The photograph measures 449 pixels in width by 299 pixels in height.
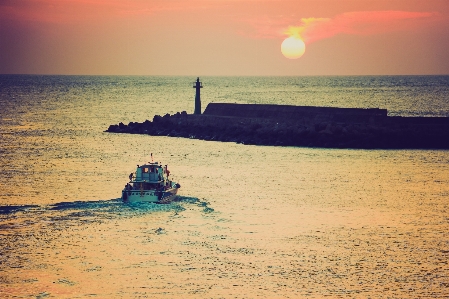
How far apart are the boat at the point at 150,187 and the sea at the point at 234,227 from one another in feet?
1.60

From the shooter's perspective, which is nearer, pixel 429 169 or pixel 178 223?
pixel 178 223

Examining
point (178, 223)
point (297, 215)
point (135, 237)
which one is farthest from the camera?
point (297, 215)

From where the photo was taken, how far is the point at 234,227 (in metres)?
29.5

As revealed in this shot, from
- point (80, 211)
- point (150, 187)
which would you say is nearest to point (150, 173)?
point (150, 187)

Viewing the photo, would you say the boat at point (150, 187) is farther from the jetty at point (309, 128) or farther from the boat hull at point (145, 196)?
the jetty at point (309, 128)

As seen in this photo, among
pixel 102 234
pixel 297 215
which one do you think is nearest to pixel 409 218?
A: pixel 297 215

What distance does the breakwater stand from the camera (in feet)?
178

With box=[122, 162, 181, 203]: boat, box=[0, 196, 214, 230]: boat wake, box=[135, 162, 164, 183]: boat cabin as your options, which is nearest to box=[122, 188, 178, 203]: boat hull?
box=[122, 162, 181, 203]: boat

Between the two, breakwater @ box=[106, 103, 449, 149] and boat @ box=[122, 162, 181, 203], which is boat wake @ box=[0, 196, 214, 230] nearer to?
boat @ box=[122, 162, 181, 203]

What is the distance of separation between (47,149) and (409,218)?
32413 mm

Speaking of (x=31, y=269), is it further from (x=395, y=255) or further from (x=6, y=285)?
(x=395, y=255)

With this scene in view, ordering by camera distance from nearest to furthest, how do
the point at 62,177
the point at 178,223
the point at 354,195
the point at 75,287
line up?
the point at 75,287
the point at 178,223
the point at 354,195
the point at 62,177

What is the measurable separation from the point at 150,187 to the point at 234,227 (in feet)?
20.6

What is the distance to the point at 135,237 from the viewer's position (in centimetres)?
2788
